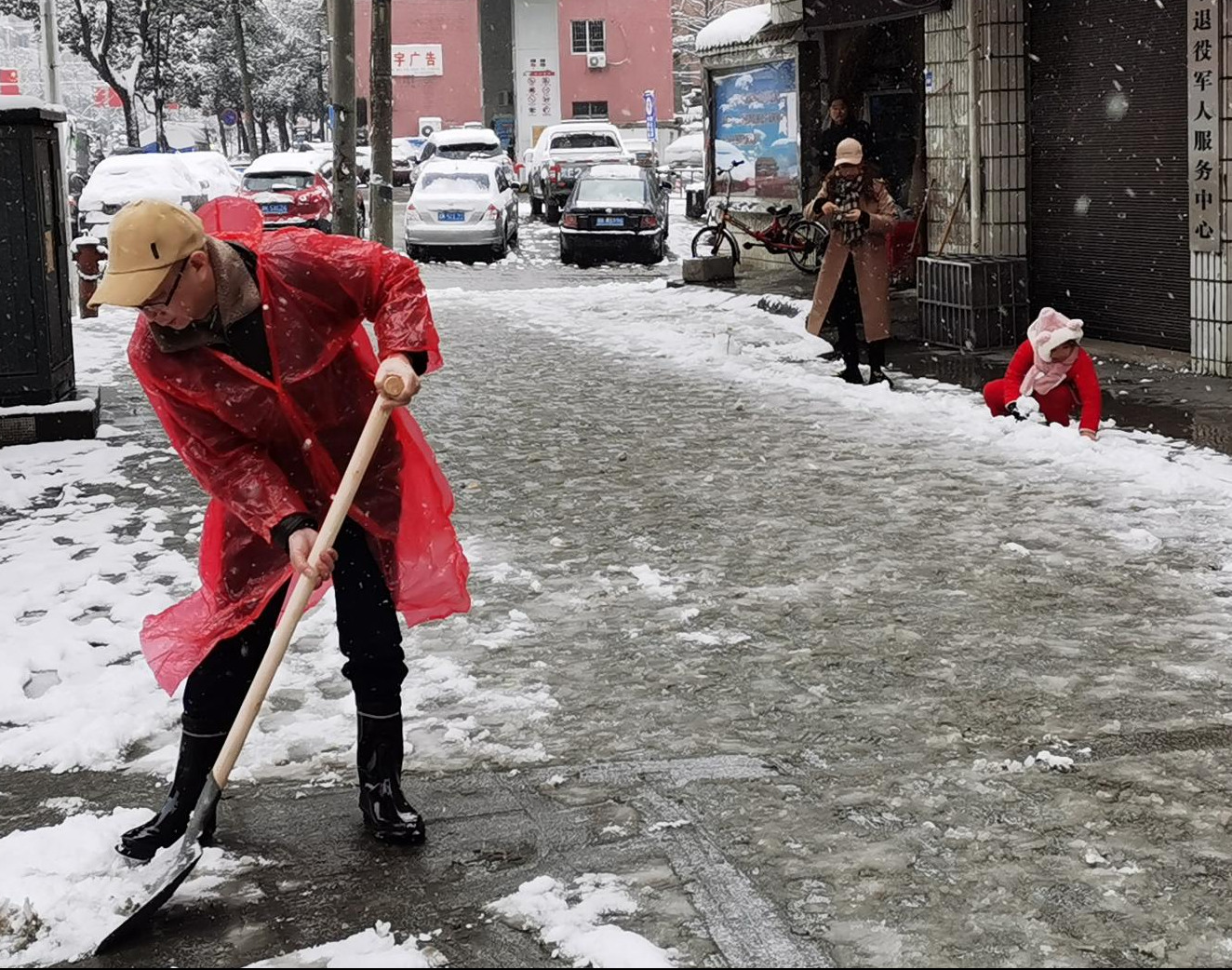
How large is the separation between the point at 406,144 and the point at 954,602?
159ft

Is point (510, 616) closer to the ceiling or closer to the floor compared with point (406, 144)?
closer to the floor

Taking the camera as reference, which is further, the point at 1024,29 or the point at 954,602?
the point at 1024,29

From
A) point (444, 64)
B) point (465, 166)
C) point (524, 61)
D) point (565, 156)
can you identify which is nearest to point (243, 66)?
point (524, 61)

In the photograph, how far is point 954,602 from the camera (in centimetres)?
639

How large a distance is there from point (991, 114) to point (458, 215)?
44.0 ft

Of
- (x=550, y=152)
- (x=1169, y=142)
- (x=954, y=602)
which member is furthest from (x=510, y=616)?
(x=550, y=152)

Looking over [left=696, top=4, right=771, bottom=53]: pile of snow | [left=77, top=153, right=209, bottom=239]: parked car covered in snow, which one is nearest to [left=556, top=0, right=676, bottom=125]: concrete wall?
[left=77, top=153, right=209, bottom=239]: parked car covered in snow

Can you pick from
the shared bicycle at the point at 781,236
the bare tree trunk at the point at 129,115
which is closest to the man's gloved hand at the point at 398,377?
the shared bicycle at the point at 781,236

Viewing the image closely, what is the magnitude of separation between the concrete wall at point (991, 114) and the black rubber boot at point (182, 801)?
1095 cm

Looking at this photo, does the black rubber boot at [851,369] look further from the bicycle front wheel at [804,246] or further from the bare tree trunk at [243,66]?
the bare tree trunk at [243,66]

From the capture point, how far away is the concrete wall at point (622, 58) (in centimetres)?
5822

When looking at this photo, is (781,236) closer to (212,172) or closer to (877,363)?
(877,363)

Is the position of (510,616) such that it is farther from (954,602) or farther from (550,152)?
(550,152)

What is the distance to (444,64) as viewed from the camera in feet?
198
